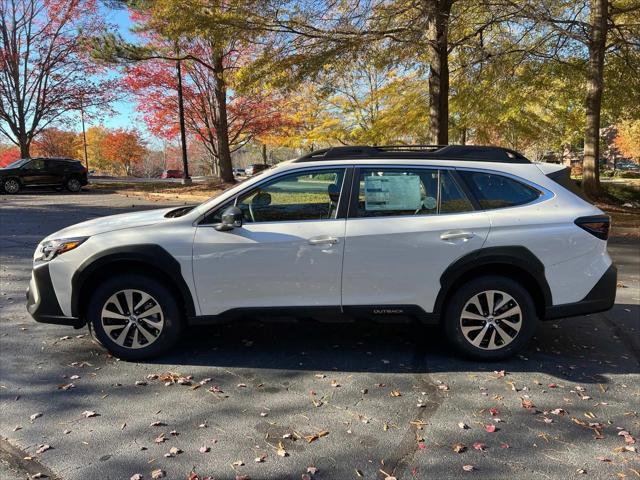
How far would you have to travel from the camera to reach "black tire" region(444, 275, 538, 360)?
13.5ft

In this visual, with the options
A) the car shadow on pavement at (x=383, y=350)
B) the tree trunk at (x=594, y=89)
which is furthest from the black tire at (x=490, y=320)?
the tree trunk at (x=594, y=89)

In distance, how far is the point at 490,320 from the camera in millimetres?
4156

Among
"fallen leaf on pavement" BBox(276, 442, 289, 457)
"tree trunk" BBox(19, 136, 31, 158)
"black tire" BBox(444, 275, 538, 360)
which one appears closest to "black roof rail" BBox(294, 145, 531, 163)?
"black tire" BBox(444, 275, 538, 360)

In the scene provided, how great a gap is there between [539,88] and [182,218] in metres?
15.2

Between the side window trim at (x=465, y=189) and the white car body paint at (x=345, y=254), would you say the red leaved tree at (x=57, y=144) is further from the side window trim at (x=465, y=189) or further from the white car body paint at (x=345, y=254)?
the side window trim at (x=465, y=189)

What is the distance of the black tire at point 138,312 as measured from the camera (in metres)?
4.10

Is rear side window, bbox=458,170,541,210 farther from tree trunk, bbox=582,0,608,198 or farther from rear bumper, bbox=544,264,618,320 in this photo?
tree trunk, bbox=582,0,608,198

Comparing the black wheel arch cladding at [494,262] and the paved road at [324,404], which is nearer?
the paved road at [324,404]

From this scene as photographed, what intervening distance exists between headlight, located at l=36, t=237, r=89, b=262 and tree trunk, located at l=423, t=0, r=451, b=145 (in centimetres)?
1009

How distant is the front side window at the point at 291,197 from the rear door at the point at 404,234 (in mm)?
181

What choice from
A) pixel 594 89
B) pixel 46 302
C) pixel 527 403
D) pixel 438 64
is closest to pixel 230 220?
pixel 46 302

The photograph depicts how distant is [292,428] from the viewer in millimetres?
3217

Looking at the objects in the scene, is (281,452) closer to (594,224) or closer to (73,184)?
(594,224)

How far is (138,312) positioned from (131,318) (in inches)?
2.9
